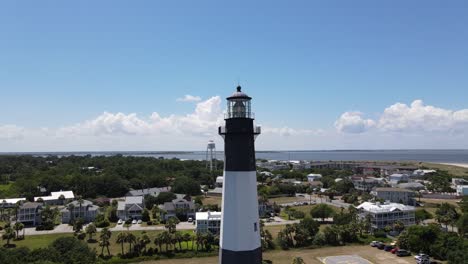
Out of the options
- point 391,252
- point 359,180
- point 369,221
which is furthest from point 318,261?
point 359,180

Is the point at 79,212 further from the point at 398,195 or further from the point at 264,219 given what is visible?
the point at 398,195

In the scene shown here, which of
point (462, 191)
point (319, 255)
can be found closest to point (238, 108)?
point (319, 255)

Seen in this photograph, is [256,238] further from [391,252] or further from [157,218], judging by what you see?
[157,218]

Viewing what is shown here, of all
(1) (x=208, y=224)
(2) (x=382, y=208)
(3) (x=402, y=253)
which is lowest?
(3) (x=402, y=253)

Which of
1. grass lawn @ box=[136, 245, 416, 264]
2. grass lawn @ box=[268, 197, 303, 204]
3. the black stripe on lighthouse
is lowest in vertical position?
grass lawn @ box=[268, 197, 303, 204]

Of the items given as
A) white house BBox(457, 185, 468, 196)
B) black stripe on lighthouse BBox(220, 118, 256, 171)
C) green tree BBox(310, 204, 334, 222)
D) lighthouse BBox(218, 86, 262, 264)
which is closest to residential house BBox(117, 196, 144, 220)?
green tree BBox(310, 204, 334, 222)

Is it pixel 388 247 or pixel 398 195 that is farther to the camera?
pixel 398 195

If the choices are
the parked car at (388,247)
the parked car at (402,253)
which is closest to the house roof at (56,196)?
the parked car at (388,247)

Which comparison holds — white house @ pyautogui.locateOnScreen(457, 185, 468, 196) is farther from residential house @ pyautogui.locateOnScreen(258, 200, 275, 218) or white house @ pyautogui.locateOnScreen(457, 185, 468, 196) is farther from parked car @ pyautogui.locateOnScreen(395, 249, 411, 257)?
parked car @ pyautogui.locateOnScreen(395, 249, 411, 257)
